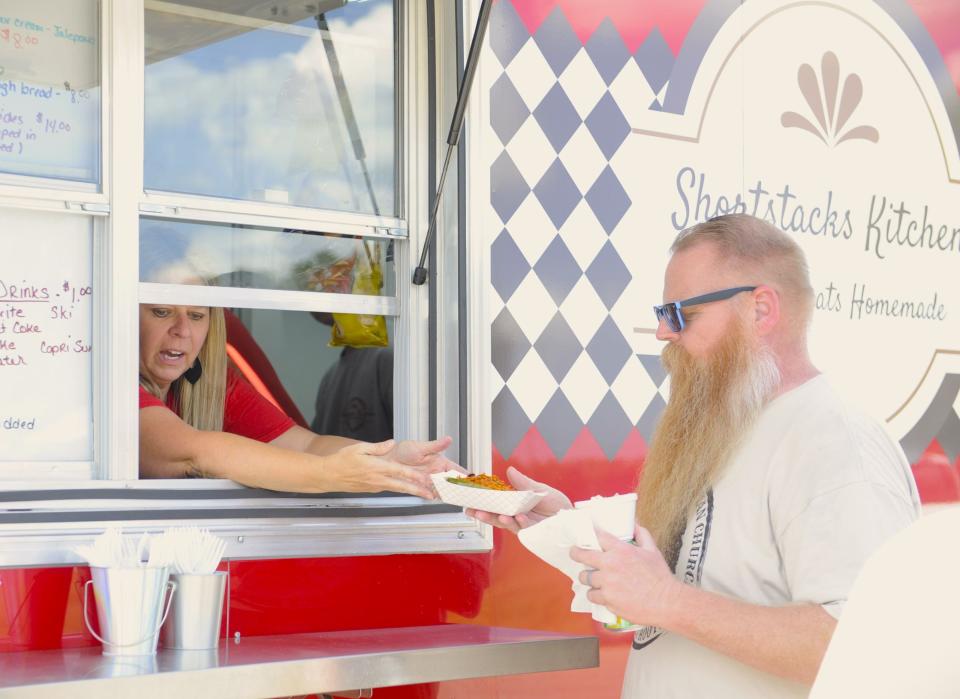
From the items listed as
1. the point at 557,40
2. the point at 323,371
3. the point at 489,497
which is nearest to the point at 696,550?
the point at 489,497

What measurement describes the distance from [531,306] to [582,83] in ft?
2.26

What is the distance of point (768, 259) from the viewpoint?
2521mm

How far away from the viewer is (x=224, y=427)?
345cm

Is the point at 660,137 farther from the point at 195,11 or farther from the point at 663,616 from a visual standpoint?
the point at 663,616

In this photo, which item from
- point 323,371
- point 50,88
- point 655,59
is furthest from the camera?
point 323,371

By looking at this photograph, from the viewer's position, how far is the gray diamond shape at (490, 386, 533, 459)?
3227mm

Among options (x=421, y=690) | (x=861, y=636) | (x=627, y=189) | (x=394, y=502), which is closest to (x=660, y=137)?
(x=627, y=189)

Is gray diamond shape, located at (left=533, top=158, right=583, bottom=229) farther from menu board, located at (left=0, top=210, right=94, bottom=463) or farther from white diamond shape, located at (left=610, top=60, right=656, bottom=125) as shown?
menu board, located at (left=0, top=210, right=94, bottom=463)

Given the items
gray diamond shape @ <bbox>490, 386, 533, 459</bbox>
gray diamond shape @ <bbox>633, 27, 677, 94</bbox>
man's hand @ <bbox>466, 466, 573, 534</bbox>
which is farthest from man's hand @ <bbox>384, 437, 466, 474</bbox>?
gray diamond shape @ <bbox>633, 27, 677, 94</bbox>

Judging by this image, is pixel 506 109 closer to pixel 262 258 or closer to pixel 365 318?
pixel 365 318

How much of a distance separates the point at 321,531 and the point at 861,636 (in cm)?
184

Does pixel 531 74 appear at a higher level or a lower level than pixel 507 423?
higher

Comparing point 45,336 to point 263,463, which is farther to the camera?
point 263,463

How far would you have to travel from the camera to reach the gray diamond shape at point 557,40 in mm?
3418
